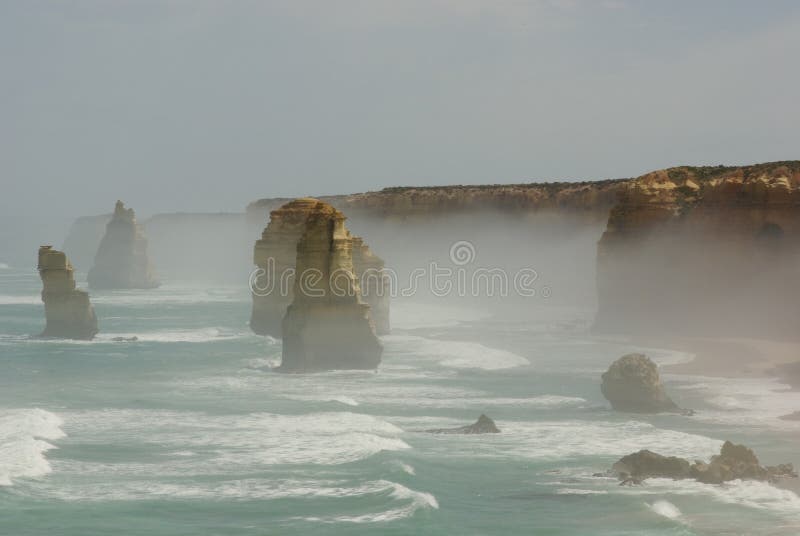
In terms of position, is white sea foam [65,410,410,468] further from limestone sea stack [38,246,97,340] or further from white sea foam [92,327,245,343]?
white sea foam [92,327,245,343]

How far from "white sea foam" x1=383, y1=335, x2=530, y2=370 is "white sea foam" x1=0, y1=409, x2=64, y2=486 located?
21.7 m

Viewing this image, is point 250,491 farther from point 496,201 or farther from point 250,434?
point 496,201

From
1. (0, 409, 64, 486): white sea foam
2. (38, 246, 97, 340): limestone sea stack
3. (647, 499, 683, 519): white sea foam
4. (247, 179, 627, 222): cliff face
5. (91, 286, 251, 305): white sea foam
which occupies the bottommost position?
(647, 499, 683, 519): white sea foam

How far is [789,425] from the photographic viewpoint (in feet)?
123

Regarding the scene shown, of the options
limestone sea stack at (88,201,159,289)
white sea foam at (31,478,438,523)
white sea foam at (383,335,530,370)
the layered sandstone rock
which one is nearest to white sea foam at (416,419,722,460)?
white sea foam at (31,478,438,523)

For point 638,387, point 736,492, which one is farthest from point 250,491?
point 638,387

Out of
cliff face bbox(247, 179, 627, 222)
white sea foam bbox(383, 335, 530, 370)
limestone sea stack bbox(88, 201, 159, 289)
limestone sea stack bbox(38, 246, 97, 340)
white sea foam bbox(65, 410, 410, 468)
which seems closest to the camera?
white sea foam bbox(65, 410, 410, 468)

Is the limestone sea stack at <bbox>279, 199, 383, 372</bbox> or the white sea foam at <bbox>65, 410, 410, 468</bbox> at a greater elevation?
the limestone sea stack at <bbox>279, 199, 383, 372</bbox>

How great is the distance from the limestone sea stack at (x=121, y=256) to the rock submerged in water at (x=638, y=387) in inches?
3123

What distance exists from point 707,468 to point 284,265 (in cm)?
3493

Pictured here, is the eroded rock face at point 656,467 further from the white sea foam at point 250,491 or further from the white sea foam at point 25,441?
the white sea foam at point 25,441

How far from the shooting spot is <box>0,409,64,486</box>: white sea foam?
3087 centimetres

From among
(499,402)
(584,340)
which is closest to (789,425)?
(499,402)

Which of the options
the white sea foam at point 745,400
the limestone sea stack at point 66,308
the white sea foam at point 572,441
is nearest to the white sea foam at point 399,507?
the white sea foam at point 572,441
